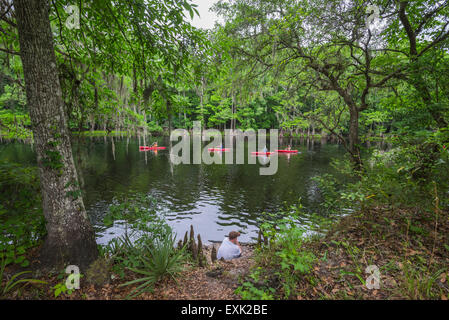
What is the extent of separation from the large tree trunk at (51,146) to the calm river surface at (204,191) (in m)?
0.90

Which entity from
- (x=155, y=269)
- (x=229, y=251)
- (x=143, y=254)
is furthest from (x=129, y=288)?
(x=229, y=251)

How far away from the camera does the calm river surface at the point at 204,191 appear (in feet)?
28.9

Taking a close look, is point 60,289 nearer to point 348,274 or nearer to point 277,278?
Result: point 277,278

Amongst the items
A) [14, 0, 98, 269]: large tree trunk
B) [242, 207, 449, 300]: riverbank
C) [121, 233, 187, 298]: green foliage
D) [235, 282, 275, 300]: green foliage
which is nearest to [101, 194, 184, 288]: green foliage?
[121, 233, 187, 298]: green foliage

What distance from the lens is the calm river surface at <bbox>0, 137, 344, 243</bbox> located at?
8.80 metres

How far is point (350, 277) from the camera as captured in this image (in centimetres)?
295

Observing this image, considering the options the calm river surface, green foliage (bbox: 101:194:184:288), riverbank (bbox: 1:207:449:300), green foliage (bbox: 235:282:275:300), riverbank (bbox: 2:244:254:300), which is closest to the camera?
green foliage (bbox: 235:282:275:300)

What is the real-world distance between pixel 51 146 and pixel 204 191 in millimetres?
10711

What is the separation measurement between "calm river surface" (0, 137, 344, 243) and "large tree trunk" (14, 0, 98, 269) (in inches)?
35.5

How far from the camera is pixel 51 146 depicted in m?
2.94

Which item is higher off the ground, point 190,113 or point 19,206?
point 190,113

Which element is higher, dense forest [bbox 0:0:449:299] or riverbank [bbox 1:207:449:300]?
dense forest [bbox 0:0:449:299]

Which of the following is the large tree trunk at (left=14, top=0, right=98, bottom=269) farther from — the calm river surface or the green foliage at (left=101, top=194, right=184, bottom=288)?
the calm river surface
